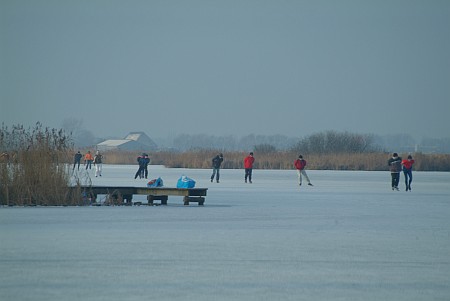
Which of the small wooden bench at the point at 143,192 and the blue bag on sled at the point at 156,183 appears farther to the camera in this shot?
the blue bag on sled at the point at 156,183

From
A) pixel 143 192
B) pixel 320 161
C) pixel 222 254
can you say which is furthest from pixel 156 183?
pixel 320 161

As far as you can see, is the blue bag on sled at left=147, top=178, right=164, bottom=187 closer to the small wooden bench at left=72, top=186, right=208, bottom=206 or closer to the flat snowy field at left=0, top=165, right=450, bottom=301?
the small wooden bench at left=72, top=186, right=208, bottom=206

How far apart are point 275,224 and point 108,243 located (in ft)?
13.7

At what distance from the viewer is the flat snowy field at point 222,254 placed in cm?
781

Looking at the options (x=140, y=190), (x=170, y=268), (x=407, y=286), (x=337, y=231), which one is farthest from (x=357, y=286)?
(x=140, y=190)

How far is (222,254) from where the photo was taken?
10.3m

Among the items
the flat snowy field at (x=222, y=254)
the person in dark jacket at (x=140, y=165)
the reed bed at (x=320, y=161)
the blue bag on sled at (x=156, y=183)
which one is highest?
the reed bed at (x=320, y=161)

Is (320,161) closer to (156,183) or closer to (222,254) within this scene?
(156,183)

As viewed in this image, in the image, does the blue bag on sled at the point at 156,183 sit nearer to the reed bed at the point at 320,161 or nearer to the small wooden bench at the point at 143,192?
the small wooden bench at the point at 143,192

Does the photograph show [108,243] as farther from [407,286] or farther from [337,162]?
[337,162]

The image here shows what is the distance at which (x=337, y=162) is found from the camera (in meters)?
59.0

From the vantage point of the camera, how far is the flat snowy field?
781 centimetres

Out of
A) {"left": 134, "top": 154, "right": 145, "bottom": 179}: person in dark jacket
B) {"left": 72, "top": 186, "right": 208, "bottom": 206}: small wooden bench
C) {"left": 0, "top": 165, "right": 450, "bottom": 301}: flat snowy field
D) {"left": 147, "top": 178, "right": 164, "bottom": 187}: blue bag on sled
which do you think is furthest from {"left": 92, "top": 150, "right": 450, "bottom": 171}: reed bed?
{"left": 0, "top": 165, "right": 450, "bottom": 301}: flat snowy field

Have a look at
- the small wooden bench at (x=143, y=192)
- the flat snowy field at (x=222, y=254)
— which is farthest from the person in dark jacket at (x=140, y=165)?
the flat snowy field at (x=222, y=254)
